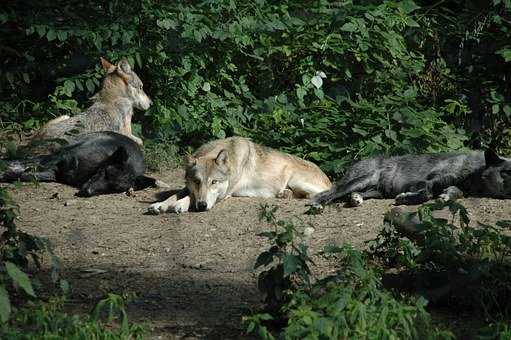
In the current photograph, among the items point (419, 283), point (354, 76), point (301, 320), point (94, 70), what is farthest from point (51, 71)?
point (301, 320)

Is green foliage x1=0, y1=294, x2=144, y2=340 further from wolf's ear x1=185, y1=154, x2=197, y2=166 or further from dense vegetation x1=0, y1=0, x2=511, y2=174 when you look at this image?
dense vegetation x1=0, y1=0, x2=511, y2=174

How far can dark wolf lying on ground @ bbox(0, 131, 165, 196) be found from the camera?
428 inches

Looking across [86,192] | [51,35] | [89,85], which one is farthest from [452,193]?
[51,35]

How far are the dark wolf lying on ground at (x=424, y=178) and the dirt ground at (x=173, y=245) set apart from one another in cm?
31

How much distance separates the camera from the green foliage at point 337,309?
196 inches

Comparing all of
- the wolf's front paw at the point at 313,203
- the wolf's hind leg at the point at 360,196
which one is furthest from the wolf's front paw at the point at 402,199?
the wolf's front paw at the point at 313,203

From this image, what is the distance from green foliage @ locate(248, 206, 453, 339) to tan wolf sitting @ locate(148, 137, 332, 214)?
185 inches

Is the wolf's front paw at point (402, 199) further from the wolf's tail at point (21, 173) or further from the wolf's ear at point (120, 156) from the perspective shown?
the wolf's tail at point (21, 173)

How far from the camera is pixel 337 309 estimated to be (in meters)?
5.02

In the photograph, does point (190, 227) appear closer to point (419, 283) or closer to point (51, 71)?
point (419, 283)

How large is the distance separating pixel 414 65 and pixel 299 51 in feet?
5.48

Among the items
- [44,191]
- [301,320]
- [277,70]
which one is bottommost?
[44,191]

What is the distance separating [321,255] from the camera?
303 inches

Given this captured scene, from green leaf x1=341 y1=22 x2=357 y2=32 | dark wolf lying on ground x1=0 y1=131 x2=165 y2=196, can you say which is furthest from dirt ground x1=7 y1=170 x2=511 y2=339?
green leaf x1=341 y1=22 x2=357 y2=32
